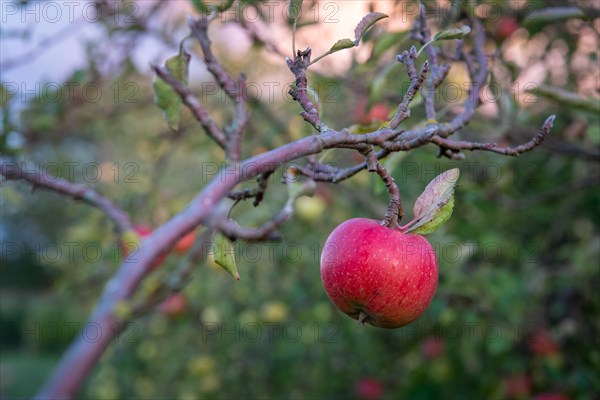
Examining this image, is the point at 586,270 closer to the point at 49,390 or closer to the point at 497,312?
the point at 497,312

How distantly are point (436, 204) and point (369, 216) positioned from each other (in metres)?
1.60

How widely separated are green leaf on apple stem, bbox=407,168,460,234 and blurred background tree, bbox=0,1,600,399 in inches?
32.2

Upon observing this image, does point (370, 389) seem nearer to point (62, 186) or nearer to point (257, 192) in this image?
point (62, 186)

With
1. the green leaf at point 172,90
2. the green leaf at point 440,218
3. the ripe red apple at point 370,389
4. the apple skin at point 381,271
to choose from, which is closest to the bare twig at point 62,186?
the green leaf at point 172,90

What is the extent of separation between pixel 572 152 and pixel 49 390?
158 cm

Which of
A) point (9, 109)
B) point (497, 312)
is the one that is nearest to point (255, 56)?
point (9, 109)

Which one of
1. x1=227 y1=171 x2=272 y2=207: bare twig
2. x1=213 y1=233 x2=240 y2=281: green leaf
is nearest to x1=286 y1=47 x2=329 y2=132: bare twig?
x1=227 y1=171 x2=272 y2=207: bare twig

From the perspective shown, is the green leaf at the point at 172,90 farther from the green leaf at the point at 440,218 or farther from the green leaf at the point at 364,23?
the green leaf at the point at 440,218

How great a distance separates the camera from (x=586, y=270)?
2.05 m

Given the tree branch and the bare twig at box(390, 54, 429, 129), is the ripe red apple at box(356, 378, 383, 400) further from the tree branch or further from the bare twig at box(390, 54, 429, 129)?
the bare twig at box(390, 54, 429, 129)

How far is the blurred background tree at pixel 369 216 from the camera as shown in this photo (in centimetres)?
206

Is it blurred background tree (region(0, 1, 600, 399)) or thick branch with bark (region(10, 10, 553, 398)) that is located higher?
thick branch with bark (region(10, 10, 553, 398))

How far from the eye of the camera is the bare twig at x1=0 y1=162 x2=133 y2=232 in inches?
43.1

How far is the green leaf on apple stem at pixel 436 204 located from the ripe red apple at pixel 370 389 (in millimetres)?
2354
